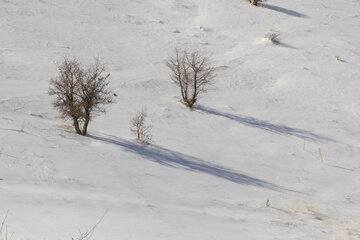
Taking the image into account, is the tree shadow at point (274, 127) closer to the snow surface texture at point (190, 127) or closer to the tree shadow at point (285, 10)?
the snow surface texture at point (190, 127)

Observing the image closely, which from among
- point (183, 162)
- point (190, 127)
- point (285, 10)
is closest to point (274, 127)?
point (190, 127)

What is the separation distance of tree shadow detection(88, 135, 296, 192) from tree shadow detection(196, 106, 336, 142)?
16.6ft

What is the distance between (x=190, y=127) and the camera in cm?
1789

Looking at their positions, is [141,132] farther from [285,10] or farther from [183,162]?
[285,10]

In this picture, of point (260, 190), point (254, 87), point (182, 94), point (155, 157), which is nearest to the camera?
point (260, 190)

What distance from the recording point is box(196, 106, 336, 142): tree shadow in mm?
18156

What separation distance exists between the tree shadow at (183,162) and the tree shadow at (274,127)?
16.6 feet

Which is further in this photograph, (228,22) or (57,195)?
(228,22)

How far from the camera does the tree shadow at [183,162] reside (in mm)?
13250

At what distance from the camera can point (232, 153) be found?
15836mm

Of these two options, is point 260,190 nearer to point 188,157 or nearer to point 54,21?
point 188,157

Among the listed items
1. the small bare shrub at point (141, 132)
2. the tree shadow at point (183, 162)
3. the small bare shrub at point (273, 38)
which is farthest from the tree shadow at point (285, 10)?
the tree shadow at point (183, 162)

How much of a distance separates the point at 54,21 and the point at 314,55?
16950mm

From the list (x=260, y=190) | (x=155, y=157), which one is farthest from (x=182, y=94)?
(x=260, y=190)
